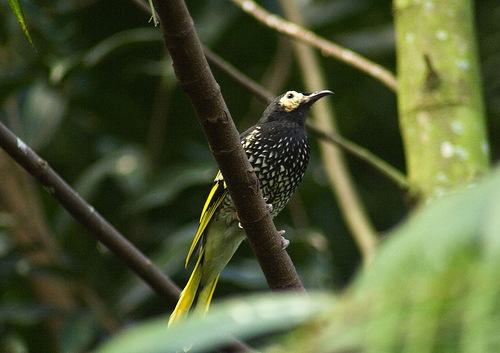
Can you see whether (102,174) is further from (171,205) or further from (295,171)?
(295,171)

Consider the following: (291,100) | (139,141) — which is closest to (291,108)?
(291,100)

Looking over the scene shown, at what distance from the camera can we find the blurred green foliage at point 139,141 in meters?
4.12

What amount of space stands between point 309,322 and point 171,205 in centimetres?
415

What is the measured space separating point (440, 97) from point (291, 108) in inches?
47.9

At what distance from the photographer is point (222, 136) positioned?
1.88 meters

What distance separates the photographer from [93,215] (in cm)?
224

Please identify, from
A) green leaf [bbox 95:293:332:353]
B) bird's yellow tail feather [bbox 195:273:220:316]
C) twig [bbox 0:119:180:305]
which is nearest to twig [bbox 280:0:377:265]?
bird's yellow tail feather [bbox 195:273:220:316]

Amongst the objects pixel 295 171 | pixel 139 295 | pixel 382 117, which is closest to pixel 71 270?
pixel 139 295

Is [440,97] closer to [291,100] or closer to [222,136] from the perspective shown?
[291,100]

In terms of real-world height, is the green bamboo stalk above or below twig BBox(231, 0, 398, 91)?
below

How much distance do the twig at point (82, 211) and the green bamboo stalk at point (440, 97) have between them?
1.24 m

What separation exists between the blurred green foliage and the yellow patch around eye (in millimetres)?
834

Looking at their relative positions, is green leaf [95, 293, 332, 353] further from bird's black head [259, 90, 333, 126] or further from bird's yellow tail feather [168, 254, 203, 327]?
bird's black head [259, 90, 333, 126]

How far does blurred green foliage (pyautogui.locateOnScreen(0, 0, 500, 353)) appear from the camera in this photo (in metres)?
4.12
